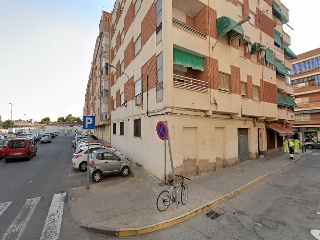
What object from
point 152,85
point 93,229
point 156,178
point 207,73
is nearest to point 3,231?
point 93,229

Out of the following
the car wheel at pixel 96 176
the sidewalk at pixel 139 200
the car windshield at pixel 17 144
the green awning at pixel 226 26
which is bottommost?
the sidewalk at pixel 139 200

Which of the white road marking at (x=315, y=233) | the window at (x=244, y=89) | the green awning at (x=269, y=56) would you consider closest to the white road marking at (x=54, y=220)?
the white road marking at (x=315, y=233)

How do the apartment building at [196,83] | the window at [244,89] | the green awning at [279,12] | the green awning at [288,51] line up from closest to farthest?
1. the apartment building at [196,83]
2. the window at [244,89]
3. the green awning at [279,12]
4. the green awning at [288,51]

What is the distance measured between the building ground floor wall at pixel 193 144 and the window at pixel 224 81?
1903 mm

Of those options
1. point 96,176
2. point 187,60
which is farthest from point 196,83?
point 96,176

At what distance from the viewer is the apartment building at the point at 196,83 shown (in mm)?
9539

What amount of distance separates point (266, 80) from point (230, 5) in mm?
7564

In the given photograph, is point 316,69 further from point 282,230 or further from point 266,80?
point 282,230

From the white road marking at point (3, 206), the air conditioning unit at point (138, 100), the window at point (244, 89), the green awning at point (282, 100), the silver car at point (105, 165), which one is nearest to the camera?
the white road marking at point (3, 206)

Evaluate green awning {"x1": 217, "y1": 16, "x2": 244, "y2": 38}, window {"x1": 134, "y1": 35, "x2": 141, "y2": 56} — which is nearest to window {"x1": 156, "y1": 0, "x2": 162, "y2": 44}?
window {"x1": 134, "y1": 35, "x2": 141, "y2": 56}

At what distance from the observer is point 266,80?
16.7 m

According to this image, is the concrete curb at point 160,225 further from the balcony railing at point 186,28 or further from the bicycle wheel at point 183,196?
the balcony railing at point 186,28

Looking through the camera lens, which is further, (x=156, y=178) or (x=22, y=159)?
(x=22, y=159)

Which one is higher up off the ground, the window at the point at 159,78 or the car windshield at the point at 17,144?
the window at the point at 159,78
